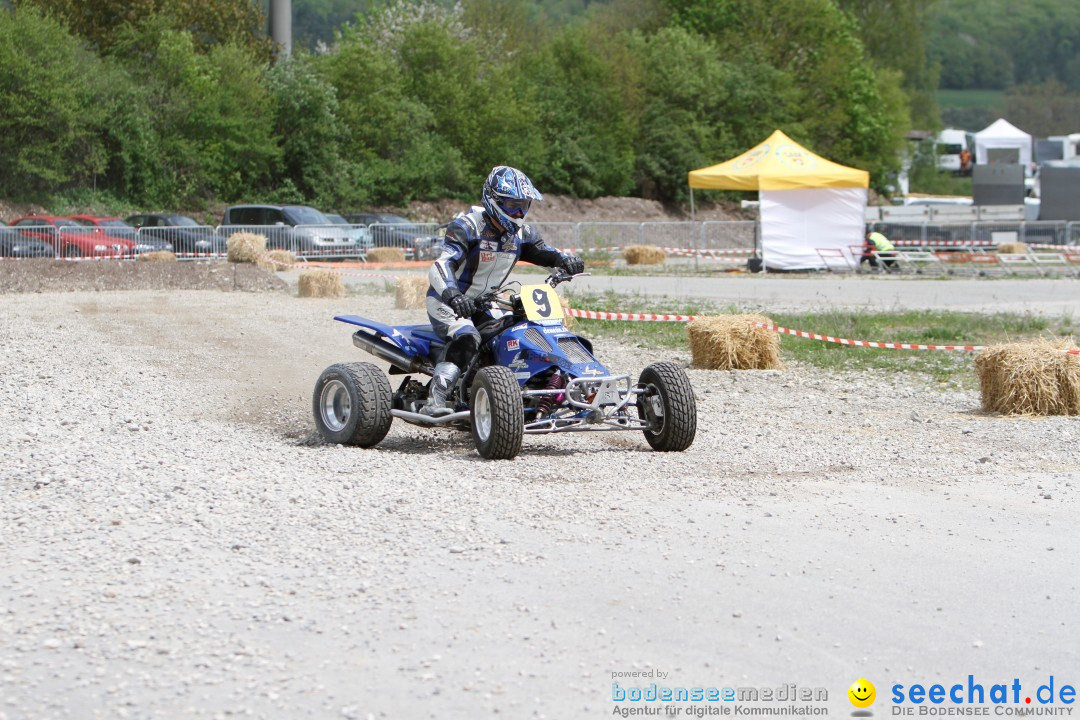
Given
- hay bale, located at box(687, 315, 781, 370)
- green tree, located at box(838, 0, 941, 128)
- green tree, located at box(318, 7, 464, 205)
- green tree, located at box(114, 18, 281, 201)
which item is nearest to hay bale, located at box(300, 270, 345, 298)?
hay bale, located at box(687, 315, 781, 370)

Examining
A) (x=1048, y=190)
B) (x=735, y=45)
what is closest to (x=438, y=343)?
(x=1048, y=190)

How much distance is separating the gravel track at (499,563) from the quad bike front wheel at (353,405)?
0.79 ft

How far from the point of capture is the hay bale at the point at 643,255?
37781 mm

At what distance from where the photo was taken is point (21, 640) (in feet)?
16.7

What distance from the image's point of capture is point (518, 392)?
8.67 metres

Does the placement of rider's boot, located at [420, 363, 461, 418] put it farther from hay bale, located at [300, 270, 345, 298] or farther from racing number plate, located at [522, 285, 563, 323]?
hay bale, located at [300, 270, 345, 298]

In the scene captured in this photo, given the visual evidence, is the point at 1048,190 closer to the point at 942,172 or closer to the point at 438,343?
the point at 438,343

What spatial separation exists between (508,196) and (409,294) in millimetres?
11896

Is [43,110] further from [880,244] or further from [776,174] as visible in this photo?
[880,244]

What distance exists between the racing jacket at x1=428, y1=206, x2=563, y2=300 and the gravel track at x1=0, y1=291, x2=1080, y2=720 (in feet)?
3.88

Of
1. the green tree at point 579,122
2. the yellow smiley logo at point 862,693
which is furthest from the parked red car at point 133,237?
the yellow smiley logo at point 862,693

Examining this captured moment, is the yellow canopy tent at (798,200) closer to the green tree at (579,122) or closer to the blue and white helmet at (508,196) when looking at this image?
the blue and white helmet at (508,196)

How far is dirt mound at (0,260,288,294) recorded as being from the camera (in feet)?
83.2

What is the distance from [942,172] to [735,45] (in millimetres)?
31071
